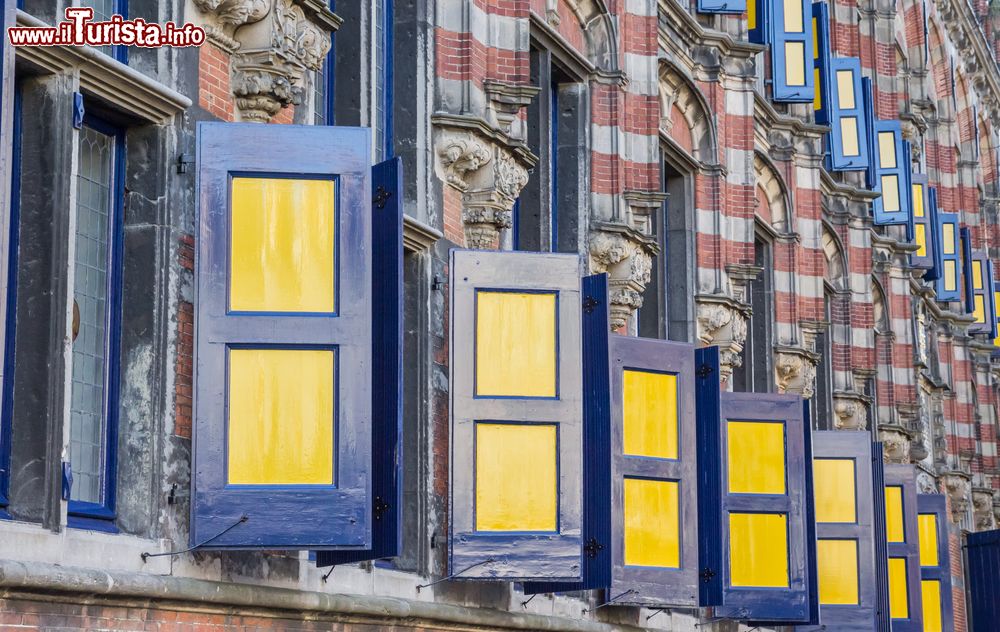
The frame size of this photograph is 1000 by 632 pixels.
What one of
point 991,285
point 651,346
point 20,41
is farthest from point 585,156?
point 991,285

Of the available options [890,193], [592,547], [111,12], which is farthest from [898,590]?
[111,12]

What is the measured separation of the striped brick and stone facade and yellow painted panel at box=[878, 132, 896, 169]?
3.37 feet

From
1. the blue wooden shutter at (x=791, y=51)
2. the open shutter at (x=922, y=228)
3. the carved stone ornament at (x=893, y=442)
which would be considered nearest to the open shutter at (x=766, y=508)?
the blue wooden shutter at (x=791, y=51)

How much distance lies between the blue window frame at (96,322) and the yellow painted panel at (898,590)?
1667cm

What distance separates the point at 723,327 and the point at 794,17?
6079 millimetres

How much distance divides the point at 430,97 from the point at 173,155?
3.91m

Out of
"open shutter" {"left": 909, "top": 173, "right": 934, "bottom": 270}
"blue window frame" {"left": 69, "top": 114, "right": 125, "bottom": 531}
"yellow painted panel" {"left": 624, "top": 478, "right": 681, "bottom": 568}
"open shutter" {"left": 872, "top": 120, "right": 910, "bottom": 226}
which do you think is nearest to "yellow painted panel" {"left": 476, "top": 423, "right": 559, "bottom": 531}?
"yellow painted panel" {"left": 624, "top": 478, "right": 681, "bottom": 568}

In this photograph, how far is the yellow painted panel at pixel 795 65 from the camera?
25.6m

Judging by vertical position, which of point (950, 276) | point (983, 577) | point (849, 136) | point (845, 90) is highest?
point (845, 90)

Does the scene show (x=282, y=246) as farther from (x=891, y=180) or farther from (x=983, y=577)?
A: (x=983, y=577)

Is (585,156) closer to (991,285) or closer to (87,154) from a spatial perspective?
(87,154)

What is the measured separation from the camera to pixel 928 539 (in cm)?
2934

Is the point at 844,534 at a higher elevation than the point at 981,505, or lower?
lower

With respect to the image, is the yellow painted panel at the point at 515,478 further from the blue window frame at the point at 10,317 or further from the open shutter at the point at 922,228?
the open shutter at the point at 922,228
